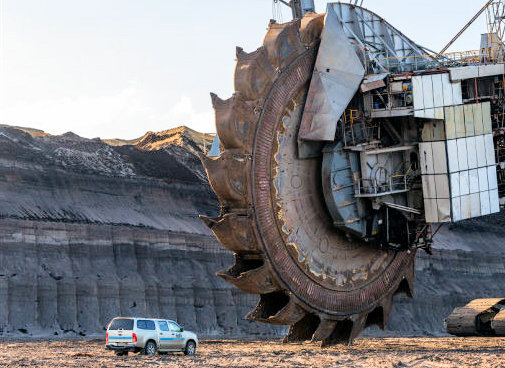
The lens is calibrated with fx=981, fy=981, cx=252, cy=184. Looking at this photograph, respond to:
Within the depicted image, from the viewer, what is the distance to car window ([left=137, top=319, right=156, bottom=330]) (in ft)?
106

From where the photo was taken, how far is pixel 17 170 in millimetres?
61656

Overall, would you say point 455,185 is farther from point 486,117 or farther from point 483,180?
point 486,117

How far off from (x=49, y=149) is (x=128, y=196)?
7217 mm

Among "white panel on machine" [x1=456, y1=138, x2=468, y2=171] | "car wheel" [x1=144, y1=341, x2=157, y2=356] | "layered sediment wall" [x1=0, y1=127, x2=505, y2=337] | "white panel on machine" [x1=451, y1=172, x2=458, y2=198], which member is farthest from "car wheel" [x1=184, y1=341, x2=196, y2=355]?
"layered sediment wall" [x1=0, y1=127, x2=505, y2=337]

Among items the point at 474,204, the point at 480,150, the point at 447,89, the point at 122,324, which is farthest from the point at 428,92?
the point at 122,324

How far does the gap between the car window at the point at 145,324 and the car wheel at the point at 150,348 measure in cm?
51

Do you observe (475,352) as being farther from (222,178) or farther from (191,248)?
(191,248)

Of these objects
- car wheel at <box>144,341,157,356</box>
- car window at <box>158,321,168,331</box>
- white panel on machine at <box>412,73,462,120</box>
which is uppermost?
white panel on machine at <box>412,73,462,120</box>

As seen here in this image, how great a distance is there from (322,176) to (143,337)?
8.09 meters


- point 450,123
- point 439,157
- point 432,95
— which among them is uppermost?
point 432,95

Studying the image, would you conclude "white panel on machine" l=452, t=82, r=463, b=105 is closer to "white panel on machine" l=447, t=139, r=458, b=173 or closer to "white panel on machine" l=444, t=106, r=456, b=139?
"white panel on machine" l=444, t=106, r=456, b=139

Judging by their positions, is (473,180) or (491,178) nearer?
(473,180)

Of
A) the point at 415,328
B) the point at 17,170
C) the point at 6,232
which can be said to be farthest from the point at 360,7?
the point at 415,328

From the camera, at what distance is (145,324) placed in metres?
32.7
